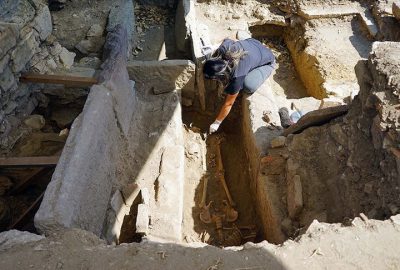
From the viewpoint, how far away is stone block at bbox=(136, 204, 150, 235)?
3.17 m

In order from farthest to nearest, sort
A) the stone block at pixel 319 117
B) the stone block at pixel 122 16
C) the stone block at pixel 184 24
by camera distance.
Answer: the stone block at pixel 184 24, the stone block at pixel 122 16, the stone block at pixel 319 117

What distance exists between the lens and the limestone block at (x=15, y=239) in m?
2.23

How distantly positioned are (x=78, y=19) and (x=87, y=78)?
2029mm

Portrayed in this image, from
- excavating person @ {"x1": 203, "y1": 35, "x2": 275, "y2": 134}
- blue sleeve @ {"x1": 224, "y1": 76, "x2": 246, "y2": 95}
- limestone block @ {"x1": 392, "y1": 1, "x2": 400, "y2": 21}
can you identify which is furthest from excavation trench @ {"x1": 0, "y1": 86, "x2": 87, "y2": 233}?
limestone block @ {"x1": 392, "y1": 1, "x2": 400, "y2": 21}

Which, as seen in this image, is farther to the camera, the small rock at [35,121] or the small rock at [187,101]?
the small rock at [187,101]

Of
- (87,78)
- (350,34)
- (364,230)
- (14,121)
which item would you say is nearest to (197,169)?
(87,78)

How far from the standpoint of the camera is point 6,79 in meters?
3.32

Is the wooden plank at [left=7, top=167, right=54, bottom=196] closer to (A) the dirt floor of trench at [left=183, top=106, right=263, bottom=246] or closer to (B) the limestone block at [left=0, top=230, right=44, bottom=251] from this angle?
(B) the limestone block at [left=0, top=230, right=44, bottom=251]

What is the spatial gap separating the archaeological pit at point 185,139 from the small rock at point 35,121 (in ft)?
0.04

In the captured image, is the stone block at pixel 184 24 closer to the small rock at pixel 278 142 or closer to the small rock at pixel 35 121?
the small rock at pixel 278 142

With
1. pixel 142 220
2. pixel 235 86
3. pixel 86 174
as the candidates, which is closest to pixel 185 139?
pixel 235 86

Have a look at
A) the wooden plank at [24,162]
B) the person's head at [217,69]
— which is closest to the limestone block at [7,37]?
the wooden plank at [24,162]

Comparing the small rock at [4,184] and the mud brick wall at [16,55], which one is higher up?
the mud brick wall at [16,55]

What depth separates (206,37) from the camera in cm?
521
